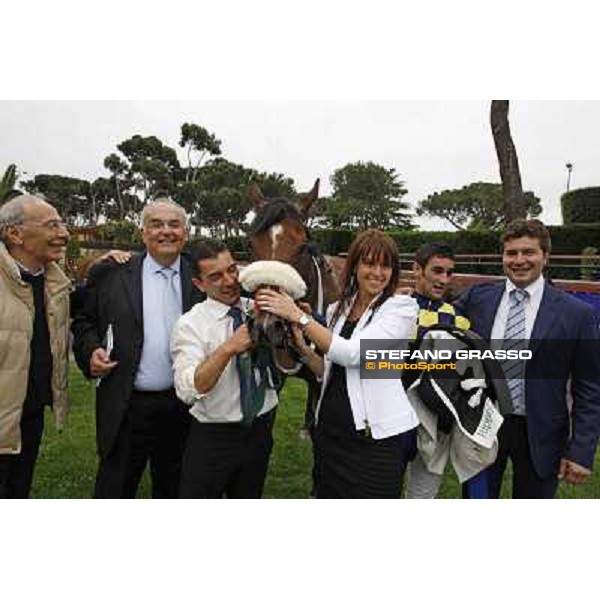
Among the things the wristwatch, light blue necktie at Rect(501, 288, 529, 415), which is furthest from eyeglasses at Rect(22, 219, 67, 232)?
light blue necktie at Rect(501, 288, 529, 415)

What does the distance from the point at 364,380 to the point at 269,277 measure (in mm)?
621

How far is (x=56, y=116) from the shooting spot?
329 cm

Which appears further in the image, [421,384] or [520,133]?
[520,133]

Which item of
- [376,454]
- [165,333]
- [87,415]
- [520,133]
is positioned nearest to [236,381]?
[165,333]

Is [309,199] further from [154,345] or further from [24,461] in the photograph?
[24,461]

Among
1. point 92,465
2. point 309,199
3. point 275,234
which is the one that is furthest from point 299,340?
point 92,465

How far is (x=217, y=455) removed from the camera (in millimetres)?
2645

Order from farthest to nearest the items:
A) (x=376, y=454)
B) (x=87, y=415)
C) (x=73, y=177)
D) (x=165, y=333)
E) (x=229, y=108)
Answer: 1. (x=87, y=415)
2. (x=73, y=177)
3. (x=229, y=108)
4. (x=165, y=333)
5. (x=376, y=454)

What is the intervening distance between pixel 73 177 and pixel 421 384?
241 centimetres

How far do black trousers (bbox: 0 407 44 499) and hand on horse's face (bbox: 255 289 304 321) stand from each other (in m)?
1.49

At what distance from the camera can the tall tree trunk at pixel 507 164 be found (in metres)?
3.21

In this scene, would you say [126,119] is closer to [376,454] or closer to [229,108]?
[229,108]

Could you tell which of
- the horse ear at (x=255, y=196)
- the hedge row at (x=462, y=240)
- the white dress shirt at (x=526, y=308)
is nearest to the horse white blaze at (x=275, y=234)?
the hedge row at (x=462, y=240)

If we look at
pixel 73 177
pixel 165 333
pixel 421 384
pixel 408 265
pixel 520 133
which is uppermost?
pixel 520 133
